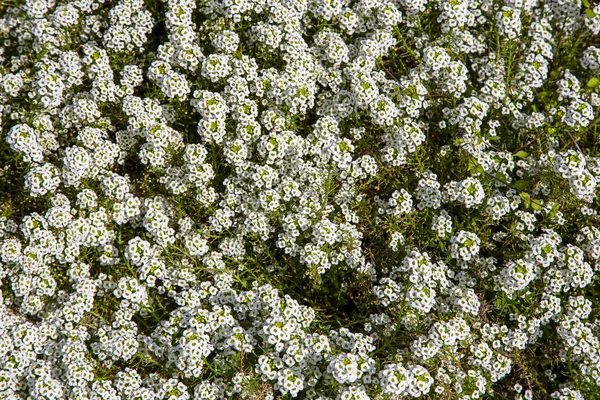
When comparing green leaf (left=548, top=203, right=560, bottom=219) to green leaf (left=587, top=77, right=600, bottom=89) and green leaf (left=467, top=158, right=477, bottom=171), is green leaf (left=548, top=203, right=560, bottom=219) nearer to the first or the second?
green leaf (left=467, top=158, right=477, bottom=171)

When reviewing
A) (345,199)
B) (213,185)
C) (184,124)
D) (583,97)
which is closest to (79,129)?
(184,124)

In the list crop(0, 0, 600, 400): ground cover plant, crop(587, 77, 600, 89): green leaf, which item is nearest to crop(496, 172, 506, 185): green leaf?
crop(0, 0, 600, 400): ground cover plant

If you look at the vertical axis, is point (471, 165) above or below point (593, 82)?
below

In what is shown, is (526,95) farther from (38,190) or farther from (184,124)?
(38,190)

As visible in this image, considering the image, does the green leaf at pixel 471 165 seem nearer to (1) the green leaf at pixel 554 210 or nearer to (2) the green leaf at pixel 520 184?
(2) the green leaf at pixel 520 184

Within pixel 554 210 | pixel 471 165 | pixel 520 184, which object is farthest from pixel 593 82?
pixel 471 165

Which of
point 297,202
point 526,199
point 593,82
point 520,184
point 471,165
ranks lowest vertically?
point 297,202

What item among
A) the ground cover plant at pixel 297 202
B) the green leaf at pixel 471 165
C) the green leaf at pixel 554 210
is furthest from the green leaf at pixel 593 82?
the green leaf at pixel 471 165

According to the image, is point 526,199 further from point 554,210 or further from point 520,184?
point 554,210
